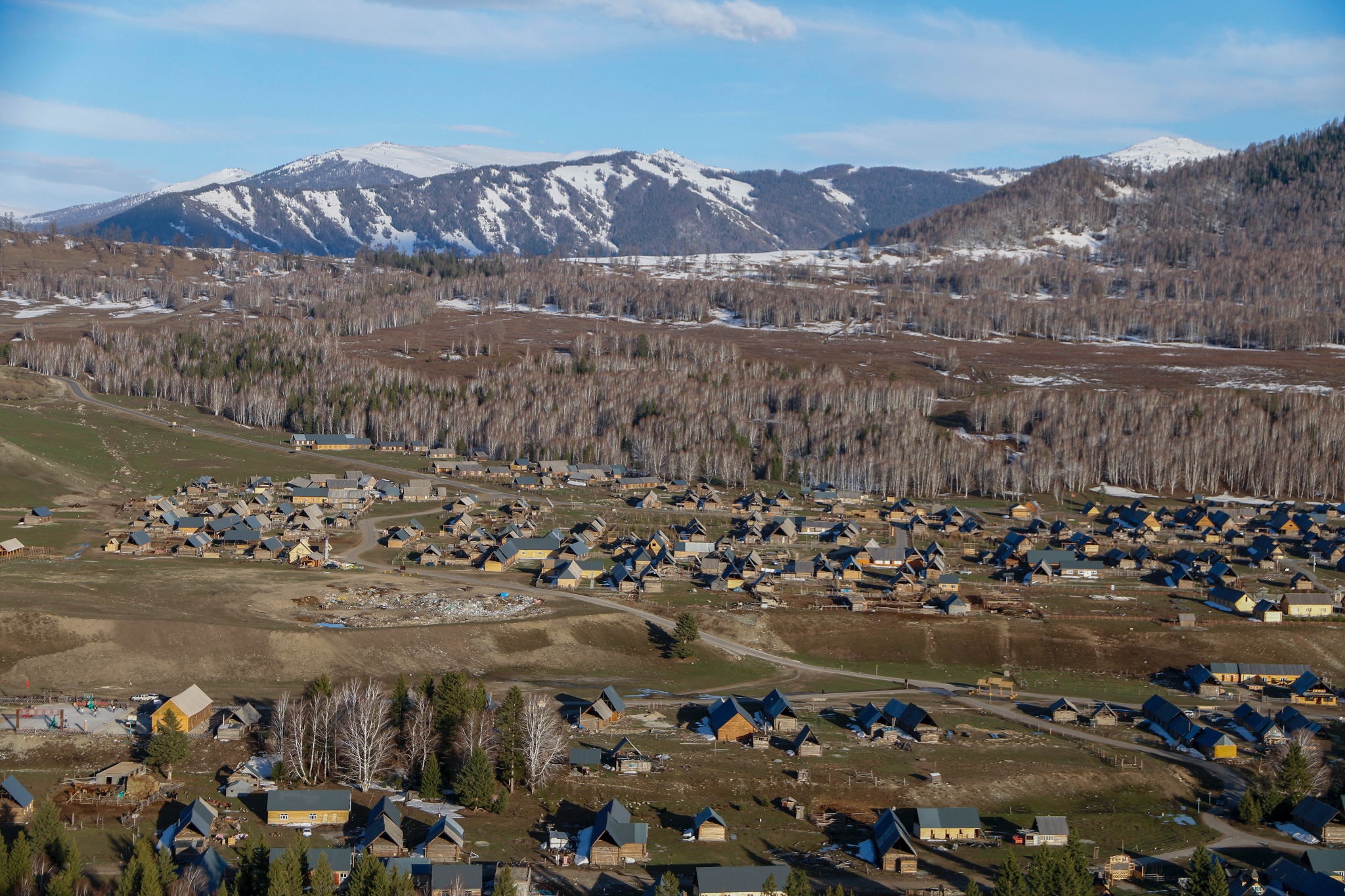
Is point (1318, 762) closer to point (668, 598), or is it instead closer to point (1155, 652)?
point (1155, 652)

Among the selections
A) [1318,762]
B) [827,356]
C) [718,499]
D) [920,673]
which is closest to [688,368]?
[827,356]

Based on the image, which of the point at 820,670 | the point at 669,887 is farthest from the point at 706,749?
the point at 820,670

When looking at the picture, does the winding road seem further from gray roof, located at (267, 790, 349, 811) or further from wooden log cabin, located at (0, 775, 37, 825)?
wooden log cabin, located at (0, 775, 37, 825)

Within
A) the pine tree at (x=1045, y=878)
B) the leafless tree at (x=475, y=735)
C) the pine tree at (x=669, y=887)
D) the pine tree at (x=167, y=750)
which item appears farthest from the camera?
the leafless tree at (x=475, y=735)

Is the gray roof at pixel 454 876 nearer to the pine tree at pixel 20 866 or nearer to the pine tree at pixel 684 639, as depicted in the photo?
the pine tree at pixel 20 866

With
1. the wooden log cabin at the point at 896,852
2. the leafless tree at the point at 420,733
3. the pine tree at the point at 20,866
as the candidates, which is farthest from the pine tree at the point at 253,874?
the wooden log cabin at the point at 896,852
